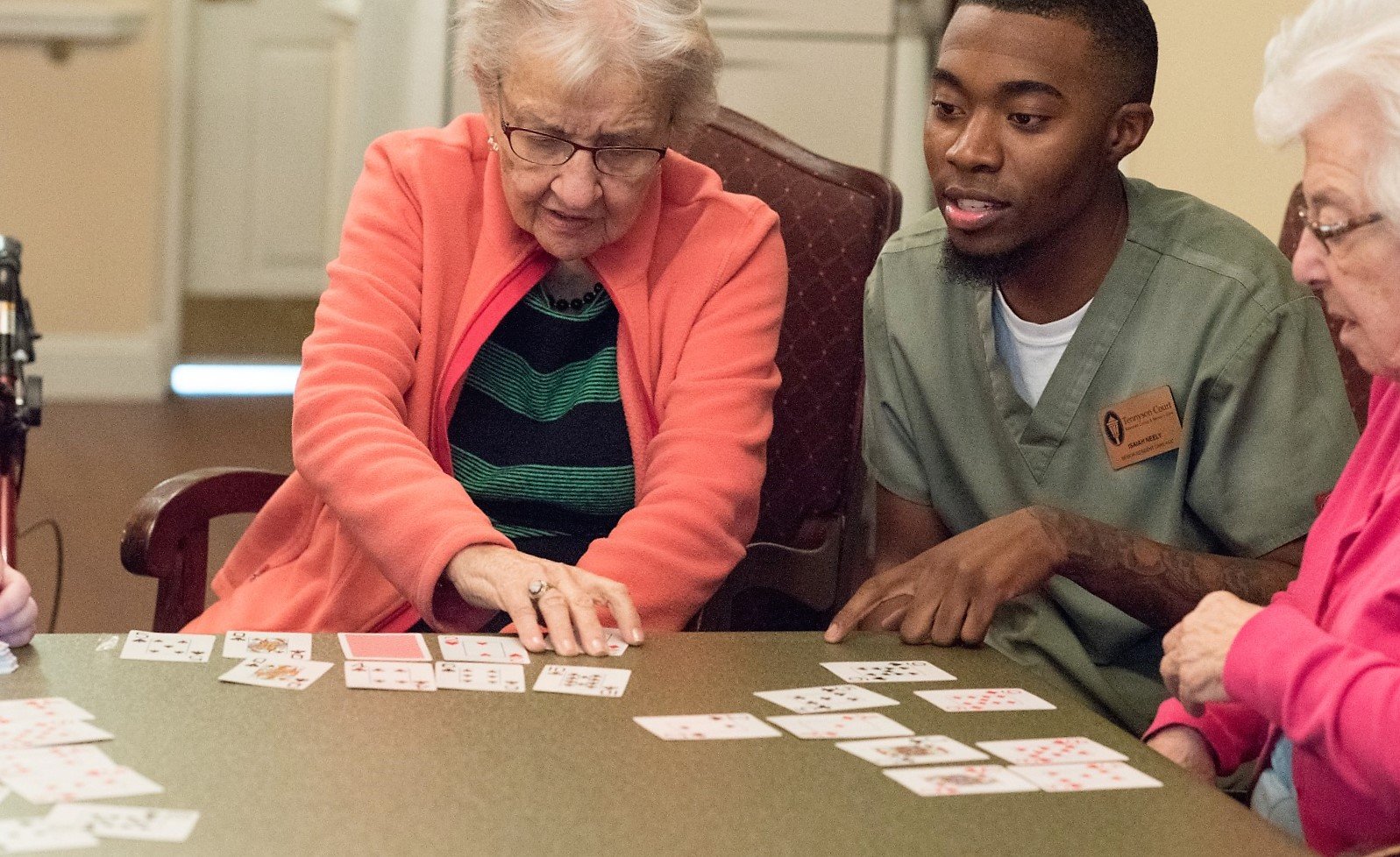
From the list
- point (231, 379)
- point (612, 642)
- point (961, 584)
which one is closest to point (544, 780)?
point (612, 642)

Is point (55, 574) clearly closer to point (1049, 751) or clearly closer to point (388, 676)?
point (388, 676)

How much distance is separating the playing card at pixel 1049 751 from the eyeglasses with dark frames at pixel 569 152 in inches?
37.7

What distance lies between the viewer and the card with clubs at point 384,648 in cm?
157

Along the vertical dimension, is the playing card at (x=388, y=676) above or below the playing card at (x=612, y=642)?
above

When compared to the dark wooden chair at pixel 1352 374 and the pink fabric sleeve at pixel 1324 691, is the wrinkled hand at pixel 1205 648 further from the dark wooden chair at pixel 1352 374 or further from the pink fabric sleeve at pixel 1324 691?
the dark wooden chair at pixel 1352 374

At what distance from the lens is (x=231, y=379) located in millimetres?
7281

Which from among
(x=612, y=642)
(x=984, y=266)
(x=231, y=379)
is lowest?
(x=231, y=379)

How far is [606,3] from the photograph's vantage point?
201 centimetres

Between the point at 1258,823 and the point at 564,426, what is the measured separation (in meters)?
1.14

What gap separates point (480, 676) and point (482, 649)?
95 millimetres

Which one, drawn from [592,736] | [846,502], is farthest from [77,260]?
[592,736]

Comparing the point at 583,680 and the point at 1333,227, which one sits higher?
the point at 1333,227

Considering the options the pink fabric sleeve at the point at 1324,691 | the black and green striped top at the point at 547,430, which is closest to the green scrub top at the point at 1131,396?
the black and green striped top at the point at 547,430

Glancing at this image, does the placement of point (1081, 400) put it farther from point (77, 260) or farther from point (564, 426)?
point (77, 260)
